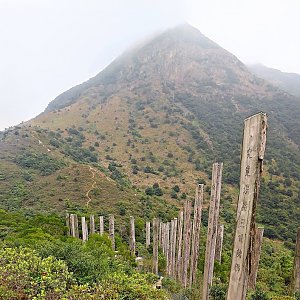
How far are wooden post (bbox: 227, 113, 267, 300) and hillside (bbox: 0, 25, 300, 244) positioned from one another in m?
21.0

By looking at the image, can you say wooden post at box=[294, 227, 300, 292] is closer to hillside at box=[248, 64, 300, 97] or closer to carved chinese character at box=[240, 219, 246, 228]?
carved chinese character at box=[240, 219, 246, 228]

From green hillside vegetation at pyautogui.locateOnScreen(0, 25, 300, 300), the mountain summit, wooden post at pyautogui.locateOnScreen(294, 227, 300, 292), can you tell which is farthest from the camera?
the mountain summit

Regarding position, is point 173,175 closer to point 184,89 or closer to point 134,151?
point 134,151

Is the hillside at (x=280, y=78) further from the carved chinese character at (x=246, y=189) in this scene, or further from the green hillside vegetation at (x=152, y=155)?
the carved chinese character at (x=246, y=189)

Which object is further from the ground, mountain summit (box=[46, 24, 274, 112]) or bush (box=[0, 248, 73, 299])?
mountain summit (box=[46, 24, 274, 112])

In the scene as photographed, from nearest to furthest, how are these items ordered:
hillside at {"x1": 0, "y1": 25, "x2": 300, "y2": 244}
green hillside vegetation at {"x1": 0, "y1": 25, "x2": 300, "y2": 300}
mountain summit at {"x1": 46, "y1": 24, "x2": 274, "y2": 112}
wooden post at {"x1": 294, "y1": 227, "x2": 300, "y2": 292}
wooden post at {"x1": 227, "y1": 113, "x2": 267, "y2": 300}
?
wooden post at {"x1": 227, "y1": 113, "x2": 267, "y2": 300} < wooden post at {"x1": 294, "y1": 227, "x2": 300, "y2": 292} < green hillside vegetation at {"x1": 0, "y1": 25, "x2": 300, "y2": 300} < hillside at {"x1": 0, "y1": 25, "x2": 300, "y2": 244} < mountain summit at {"x1": 46, "y1": 24, "x2": 274, "y2": 112}

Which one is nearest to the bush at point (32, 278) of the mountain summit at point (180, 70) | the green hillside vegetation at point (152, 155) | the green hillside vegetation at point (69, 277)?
the green hillside vegetation at point (69, 277)

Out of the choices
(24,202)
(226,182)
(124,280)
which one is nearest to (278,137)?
(226,182)

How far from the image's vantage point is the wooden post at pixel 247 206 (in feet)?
11.8

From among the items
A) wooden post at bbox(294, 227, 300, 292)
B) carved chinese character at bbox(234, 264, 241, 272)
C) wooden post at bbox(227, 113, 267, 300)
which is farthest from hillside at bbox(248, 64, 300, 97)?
carved chinese character at bbox(234, 264, 241, 272)

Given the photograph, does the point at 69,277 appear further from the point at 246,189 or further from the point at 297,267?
the point at 297,267

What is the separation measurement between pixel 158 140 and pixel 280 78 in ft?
195

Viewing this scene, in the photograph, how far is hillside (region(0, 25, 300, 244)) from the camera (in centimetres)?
2770

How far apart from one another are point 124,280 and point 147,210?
64.4 feet
